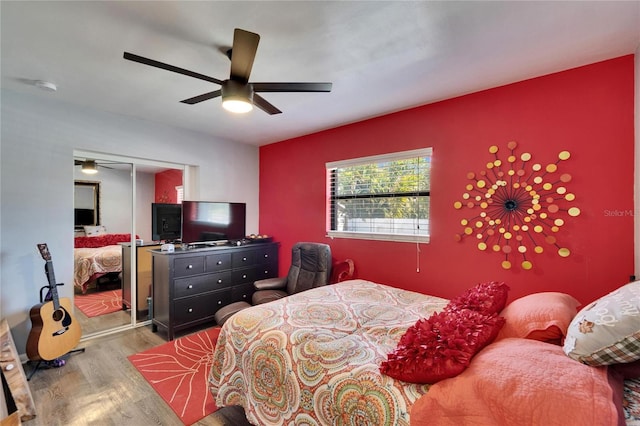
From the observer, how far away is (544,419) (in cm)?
87

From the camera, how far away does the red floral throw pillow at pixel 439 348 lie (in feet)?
3.70

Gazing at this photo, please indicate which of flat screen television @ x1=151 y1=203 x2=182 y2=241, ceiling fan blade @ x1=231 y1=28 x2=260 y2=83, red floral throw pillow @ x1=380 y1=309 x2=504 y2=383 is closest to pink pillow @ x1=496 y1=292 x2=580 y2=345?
red floral throw pillow @ x1=380 y1=309 x2=504 y2=383

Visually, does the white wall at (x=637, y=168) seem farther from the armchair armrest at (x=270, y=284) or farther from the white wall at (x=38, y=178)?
the white wall at (x=38, y=178)

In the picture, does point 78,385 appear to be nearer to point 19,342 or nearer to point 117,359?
point 117,359

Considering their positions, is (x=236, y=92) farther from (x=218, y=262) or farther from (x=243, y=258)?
(x=243, y=258)

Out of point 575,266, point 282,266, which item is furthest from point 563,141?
point 282,266

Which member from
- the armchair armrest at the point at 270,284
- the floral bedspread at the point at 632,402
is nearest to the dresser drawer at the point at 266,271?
the armchair armrest at the point at 270,284

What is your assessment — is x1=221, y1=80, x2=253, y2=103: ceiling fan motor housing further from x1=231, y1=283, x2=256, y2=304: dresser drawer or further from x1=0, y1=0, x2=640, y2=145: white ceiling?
x1=231, y1=283, x2=256, y2=304: dresser drawer

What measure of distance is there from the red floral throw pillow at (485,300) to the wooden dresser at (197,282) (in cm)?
284

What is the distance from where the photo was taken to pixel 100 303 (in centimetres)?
354

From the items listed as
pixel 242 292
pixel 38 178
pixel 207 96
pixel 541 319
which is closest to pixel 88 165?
pixel 38 178

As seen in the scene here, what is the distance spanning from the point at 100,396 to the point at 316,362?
1964mm

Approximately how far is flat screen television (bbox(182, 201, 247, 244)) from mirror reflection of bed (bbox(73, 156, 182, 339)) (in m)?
0.47

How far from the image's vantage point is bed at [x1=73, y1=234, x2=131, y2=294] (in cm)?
312
